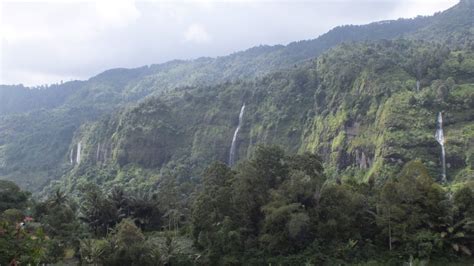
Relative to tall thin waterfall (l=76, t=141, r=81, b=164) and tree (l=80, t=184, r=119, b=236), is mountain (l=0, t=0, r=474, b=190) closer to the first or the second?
tall thin waterfall (l=76, t=141, r=81, b=164)

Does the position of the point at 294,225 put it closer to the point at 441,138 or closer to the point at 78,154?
the point at 441,138

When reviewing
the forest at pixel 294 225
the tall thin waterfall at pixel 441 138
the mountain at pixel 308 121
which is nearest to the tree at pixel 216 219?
the forest at pixel 294 225

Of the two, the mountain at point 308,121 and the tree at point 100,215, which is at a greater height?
the mountain at point 308,121

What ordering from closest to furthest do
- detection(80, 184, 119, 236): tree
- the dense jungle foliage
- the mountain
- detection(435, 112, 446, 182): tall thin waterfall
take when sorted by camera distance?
the dense jungle foliage
detection(80, 184, 119, 236): tree
detection(435, 112, 446, 182): tall thin waterfall
the mountain

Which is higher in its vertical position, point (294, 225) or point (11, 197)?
point (11, 197)

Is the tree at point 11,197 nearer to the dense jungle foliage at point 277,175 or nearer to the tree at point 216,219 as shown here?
the dense jungle foliage at point 277,175

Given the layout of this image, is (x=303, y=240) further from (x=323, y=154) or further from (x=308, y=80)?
(x=308, y=80)

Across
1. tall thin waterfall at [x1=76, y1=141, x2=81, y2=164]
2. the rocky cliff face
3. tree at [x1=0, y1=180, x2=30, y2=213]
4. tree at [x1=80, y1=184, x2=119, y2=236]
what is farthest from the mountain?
tree at [x1=0, y1=180, x2=30, y2=213]

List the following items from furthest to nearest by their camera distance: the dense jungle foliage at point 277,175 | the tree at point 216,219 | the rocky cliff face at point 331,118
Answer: the rocky cliff face at point 331,118, the tree at point 216,219, the dense jungle foliage at point 277,175

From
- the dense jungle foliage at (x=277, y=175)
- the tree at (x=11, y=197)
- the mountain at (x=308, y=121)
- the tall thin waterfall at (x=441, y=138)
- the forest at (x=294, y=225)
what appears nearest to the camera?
the forest at (x=294, y=225)

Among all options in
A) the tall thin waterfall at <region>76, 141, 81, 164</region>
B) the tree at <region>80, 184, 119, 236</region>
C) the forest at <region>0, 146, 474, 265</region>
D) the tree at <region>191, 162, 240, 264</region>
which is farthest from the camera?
the tall thin waterfall at <region>76, 141, 81, 164</region>

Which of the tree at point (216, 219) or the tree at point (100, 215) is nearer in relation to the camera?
the tree at point (216, 219)

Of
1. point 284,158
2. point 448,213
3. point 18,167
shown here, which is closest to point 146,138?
point 18,167

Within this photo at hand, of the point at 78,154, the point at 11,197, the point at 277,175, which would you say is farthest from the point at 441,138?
the point at 78,154
